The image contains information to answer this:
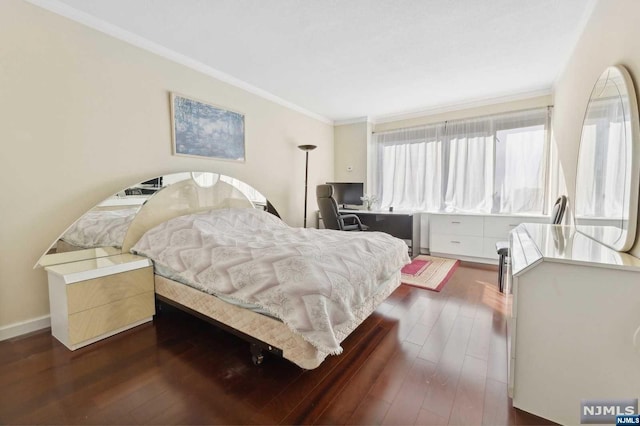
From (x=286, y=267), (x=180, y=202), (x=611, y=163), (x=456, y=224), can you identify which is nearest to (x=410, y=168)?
(x=456, y=224)

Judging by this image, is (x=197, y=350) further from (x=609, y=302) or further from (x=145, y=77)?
(x=145, y=77)

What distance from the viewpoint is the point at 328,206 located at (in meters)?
3.91

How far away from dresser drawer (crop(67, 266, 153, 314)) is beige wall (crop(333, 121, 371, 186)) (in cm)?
396

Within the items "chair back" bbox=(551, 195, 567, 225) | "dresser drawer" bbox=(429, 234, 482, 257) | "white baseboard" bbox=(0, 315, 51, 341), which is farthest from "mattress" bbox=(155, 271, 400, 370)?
"dresser drawer" bbox=(429, 234, 482, 257)

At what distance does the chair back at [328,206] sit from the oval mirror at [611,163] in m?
2.52

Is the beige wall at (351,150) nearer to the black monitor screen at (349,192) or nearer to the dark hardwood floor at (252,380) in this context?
the black monitor screen at (349,192)

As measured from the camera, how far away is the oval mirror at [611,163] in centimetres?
133

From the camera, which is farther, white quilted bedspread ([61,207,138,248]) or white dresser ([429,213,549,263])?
white dresser ([429,213,549,263])

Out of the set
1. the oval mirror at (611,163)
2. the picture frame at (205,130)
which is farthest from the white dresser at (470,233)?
the picture frame at (205,130)

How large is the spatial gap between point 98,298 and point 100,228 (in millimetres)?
680

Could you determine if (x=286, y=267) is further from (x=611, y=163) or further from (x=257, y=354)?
(x=611, y=163)

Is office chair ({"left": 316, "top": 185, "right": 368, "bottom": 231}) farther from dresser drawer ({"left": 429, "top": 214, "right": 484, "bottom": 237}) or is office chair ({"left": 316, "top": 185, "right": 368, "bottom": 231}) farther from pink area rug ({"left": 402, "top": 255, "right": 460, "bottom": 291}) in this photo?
dresser drawer ({"left": 429, "top": 214, "right": 484, "bottom": 237})

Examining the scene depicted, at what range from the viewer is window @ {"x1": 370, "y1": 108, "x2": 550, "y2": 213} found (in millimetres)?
3939

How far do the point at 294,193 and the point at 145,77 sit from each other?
256cm
